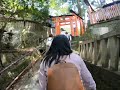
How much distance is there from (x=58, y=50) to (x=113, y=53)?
408cm

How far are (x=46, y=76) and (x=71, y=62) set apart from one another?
0.35 meters

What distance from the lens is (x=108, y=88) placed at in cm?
764

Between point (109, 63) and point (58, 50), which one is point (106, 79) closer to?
point (109, 63)

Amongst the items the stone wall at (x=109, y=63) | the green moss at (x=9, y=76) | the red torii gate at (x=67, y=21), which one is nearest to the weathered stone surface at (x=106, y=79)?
the stone wall at (x=109, y=63)

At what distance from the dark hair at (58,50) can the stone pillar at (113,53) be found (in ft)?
12.8

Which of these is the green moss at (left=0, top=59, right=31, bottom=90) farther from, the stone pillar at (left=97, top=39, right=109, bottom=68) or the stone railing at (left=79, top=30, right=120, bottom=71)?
the stone railing at (left=79, top=30, right=120, bottom=71)

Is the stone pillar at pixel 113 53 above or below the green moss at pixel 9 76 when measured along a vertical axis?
above

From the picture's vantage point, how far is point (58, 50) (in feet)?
11.5

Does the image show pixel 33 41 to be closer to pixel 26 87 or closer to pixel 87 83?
pixel 26 87

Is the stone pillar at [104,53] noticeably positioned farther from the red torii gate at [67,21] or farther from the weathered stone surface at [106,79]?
the red torii gate at [67,21]

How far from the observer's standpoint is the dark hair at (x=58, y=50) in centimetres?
348

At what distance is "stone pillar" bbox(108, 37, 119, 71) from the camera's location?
722cm

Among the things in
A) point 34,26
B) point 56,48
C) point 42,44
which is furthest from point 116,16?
point 56,48

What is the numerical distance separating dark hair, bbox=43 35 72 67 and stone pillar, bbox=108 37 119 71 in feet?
12.8
